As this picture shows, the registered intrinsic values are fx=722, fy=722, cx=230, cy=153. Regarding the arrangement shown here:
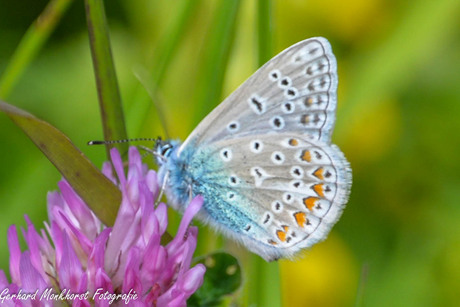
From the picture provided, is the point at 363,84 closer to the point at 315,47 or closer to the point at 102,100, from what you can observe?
the point at 315,47

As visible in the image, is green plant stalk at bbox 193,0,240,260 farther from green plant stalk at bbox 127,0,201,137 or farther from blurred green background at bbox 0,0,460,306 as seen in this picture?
blurred green background at bbox 0,0,460,306

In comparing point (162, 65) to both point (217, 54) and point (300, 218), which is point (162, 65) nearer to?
point (217, 54)

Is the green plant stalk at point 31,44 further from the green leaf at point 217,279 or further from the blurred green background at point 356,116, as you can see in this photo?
the green leaf at point 217,279

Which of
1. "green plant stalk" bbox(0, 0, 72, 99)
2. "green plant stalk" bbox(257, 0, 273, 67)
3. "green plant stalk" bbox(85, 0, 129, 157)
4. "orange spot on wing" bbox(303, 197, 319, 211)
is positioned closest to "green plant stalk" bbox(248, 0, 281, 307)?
"green plant stalk" bbox(257, 0, 273, 67)

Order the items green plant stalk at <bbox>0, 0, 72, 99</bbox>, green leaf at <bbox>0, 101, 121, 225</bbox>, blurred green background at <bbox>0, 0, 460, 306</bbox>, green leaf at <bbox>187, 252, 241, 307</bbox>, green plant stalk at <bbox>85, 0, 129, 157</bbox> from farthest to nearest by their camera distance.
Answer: blurred green background at <bbox>0, 0, 460, 306</bbox>
green plant stalk at <bbox>0, 0, 72, 99</bbox>
green leaf at <bbox>187, 252, 241, 307</bbox>
green plant stalk at <bbox>85, 0, 129, 157</bbox>
green leaf at <bbox>0, 101, 121, 225</bbox>

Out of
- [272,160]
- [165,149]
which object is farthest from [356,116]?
[165,149]

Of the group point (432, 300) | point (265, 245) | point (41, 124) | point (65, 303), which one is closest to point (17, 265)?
point (65, 303)
